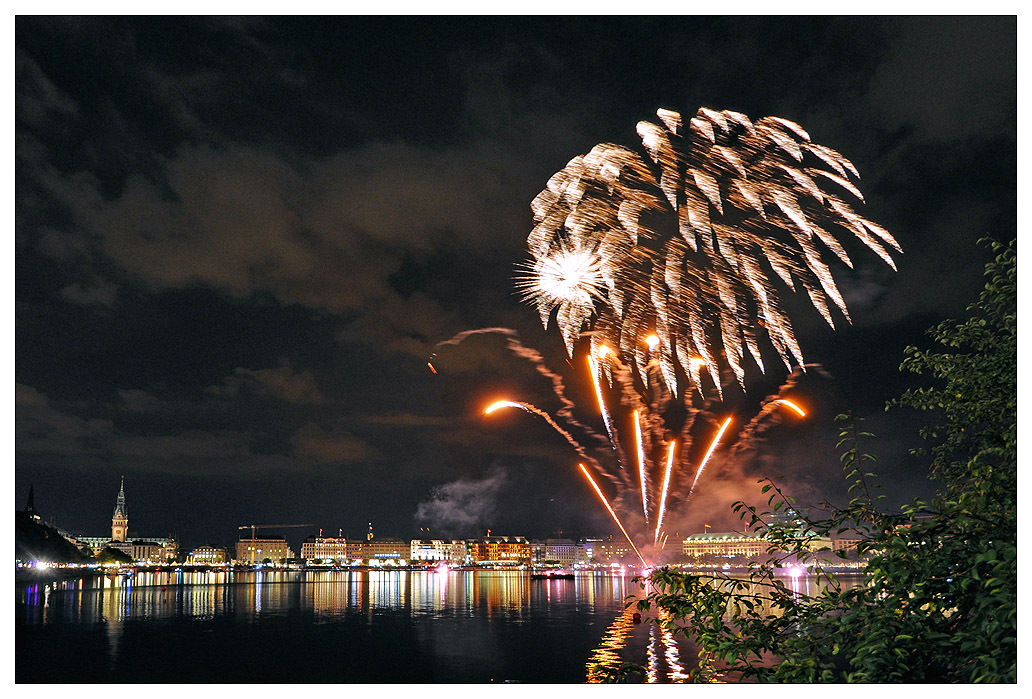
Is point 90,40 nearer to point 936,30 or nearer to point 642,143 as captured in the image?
point 642,143

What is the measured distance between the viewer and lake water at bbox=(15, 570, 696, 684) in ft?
106

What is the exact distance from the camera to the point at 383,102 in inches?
604

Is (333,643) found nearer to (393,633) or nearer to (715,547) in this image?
(393,633)

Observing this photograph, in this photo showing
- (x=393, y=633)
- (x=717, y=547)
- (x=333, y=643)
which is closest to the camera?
(x=333, y=643)

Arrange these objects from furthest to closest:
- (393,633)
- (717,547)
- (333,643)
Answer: (717,547) → (393,633) → (333,643)

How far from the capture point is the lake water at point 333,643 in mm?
32281

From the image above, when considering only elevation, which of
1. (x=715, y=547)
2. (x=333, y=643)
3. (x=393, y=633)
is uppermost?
(x=333, y=643)

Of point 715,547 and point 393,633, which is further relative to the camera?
point 715,547

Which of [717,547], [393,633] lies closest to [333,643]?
[393,633]

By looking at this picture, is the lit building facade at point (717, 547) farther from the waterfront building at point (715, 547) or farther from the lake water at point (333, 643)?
the lake water at point (333, 643)

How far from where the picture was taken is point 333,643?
138 ft

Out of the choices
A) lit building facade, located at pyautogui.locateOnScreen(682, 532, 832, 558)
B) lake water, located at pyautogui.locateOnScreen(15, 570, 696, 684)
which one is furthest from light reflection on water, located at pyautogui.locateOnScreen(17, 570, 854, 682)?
lit building facade, located at pyautogui.locateOnScreen(682, 532, 832, 558)

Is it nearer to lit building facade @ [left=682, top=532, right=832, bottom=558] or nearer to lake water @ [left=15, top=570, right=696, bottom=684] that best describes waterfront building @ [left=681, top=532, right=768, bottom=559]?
lit building facade @ [left=682, top=532, right=832, bottom=558]

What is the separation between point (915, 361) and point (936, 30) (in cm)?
733
